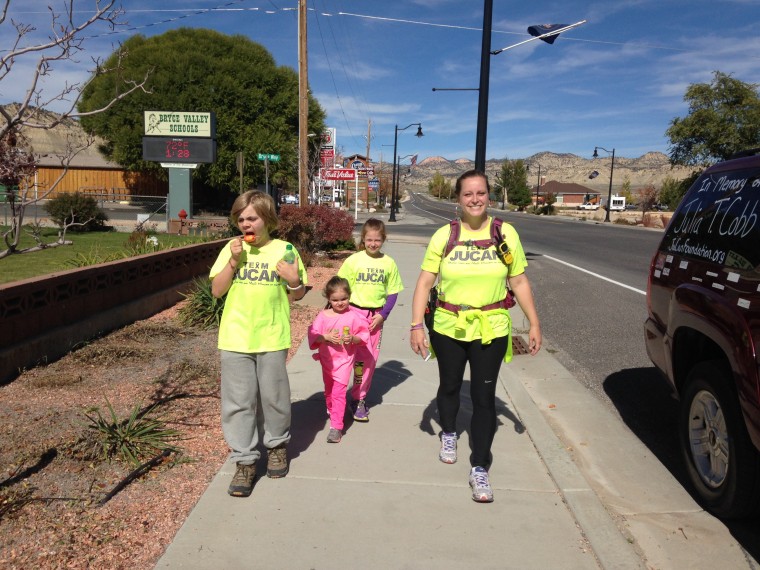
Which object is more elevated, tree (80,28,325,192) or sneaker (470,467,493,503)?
tree (80,28,325,192)

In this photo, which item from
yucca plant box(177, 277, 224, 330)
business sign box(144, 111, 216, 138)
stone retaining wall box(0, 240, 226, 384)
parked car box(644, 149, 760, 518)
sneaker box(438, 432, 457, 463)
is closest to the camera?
parked car box(644, 149, 760, 518)

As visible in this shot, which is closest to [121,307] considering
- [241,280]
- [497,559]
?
[241,280]

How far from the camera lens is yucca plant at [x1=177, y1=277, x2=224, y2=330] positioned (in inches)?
300

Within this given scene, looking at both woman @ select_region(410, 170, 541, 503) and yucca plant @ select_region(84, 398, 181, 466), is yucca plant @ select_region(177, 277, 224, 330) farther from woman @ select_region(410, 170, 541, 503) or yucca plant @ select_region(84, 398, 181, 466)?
woman @ select_region(410, 170, 541, 503)

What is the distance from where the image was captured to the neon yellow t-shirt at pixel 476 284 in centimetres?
353

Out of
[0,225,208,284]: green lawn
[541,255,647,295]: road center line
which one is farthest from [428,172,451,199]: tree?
[0,225,208,284]: green lawn

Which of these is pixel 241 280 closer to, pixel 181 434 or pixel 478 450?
pixel 181 434

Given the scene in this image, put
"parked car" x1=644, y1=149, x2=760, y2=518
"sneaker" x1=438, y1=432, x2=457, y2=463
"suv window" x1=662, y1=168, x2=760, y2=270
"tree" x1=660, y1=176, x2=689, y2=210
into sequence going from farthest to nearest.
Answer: "tree" x1=660, y1=176, x2=689, y2=210, "sneaker" x1=438, y1=432, x2=457, y2=463, "suv window" x1=662, y1=168, x2=760, y2=270, "parked car" x1=644, y1=149, x2=760, y2=518

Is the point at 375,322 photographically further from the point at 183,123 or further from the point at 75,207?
the point at 183,123

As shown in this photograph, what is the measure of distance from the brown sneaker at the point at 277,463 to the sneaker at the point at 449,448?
102 cm

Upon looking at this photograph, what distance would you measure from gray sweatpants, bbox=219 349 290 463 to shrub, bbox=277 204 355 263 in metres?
10.3

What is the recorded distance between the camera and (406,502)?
344 cm

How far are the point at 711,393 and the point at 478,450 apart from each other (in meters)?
1.34

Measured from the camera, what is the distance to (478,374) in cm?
358
